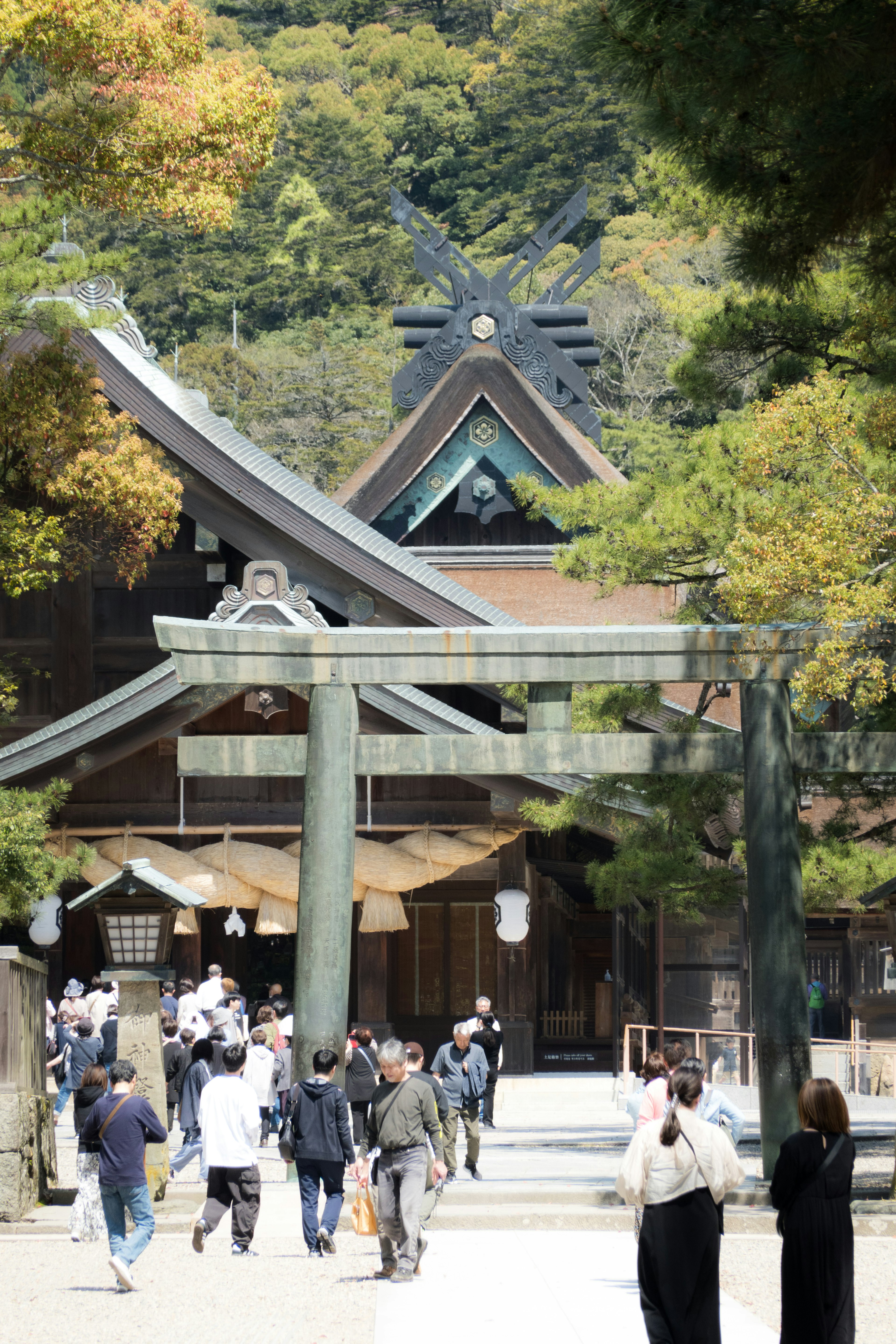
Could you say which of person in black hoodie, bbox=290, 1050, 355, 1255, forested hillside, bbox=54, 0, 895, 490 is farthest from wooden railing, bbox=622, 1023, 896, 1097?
forested hillside, bbox=54, 0, 895, 490

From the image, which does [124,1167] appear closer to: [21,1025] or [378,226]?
[21,1025]

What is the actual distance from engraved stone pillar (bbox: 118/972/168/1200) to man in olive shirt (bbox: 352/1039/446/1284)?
3.41 metres

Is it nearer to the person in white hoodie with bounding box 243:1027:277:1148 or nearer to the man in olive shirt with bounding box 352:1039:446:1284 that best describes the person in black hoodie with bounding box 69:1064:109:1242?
the man in olive shirt with bounding box 352:1039:446:1284

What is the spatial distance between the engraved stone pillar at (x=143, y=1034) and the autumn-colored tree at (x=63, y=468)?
11.7 feet

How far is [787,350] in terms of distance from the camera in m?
13.4

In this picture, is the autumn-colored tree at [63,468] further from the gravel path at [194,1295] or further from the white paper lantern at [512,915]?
the white paper lantern at [512,915]

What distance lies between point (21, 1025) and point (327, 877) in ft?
8.22

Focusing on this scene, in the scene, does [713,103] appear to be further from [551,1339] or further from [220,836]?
[220,836]

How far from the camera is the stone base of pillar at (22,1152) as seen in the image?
10.5 meters

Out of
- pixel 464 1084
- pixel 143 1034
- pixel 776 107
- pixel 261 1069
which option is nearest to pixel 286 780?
pixel 261 1069

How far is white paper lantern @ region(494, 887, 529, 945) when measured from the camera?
→ 58.9ft

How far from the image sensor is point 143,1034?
11.8m

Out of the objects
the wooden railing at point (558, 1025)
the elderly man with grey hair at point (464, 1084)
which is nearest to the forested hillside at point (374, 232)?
the wooden railing at point (558, 1025)

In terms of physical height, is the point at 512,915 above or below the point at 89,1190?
above
